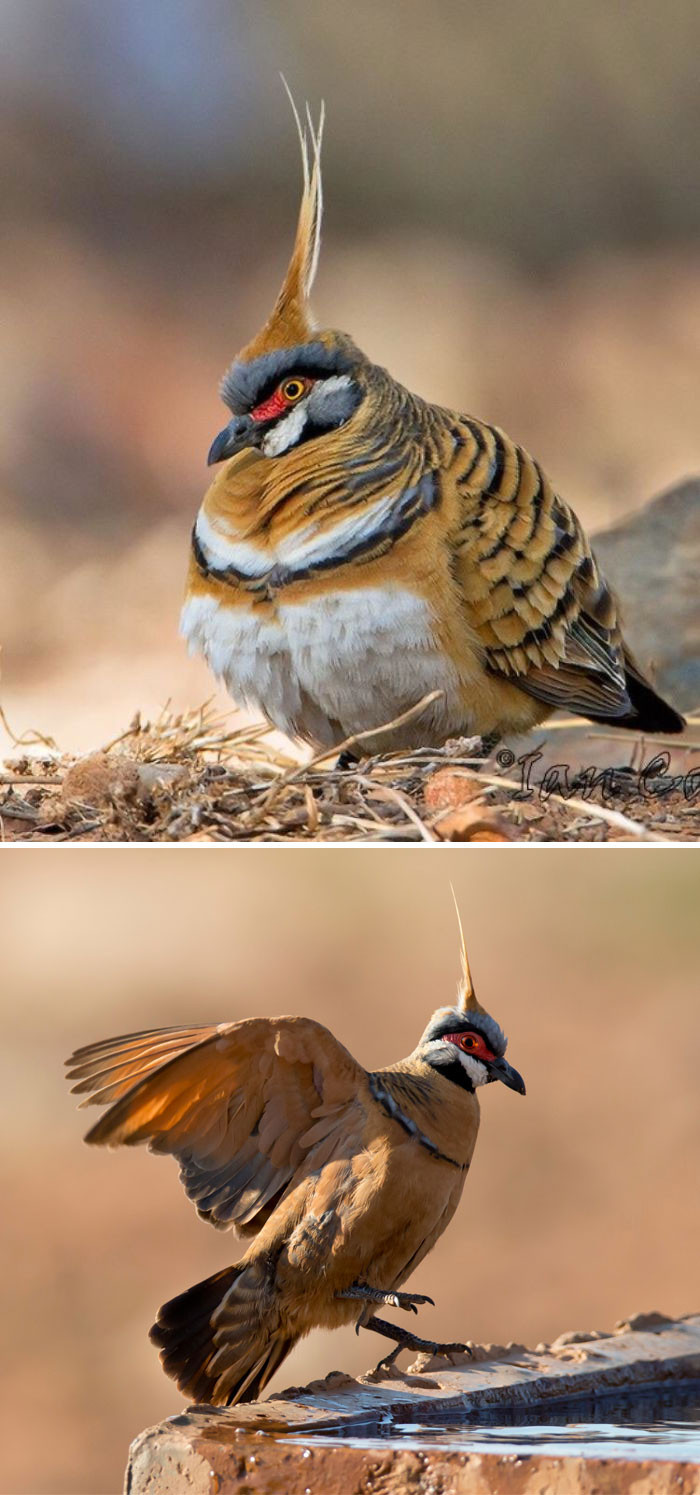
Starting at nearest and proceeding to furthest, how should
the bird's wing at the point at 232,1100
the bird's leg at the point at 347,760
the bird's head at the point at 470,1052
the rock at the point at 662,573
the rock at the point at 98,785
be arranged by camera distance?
the bird's wing at the point at 232,1100
the rock at the point at 98,785
the bird's head at the point at 470,1052
the bird's leg at the point at 347,760
the rock at the point at 662,573

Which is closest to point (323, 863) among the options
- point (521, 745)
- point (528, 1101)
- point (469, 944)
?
point (469, 944)

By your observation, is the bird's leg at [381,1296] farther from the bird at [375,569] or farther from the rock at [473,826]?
the bird at [375,569]

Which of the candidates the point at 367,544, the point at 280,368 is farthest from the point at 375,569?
the point at 280,368

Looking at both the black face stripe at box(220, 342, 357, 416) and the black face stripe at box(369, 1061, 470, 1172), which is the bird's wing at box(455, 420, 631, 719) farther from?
the black face stripe at box(369, 1061, 470, 1172)

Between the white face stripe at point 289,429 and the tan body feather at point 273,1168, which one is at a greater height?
the white face stripe at point 289,429

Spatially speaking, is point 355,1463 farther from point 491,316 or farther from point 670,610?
point 491,316

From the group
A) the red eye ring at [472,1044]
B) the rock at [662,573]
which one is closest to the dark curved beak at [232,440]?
the red eye ring at [472,1044]

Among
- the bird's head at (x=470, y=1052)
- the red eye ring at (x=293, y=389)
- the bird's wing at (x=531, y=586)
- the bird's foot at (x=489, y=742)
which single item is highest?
the red eye ring at (x=293, y=389)

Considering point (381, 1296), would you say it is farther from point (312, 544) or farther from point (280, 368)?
point (280, 368)
